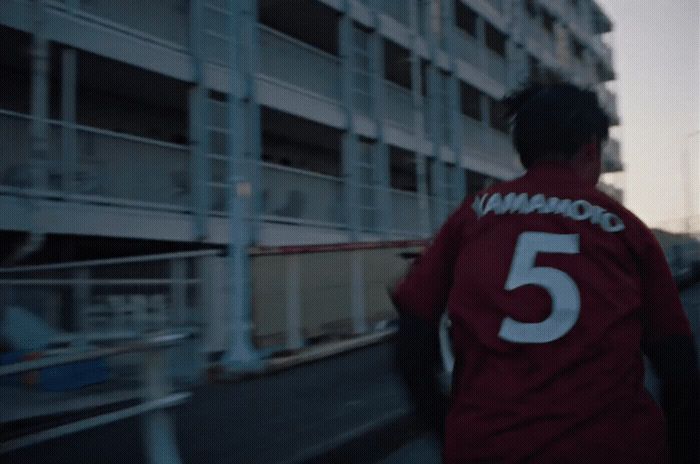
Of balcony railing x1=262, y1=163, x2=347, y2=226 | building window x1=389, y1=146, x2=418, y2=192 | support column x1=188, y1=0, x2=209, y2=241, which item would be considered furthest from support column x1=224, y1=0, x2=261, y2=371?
building window x1=389, y1=146, x2=418, y2=192

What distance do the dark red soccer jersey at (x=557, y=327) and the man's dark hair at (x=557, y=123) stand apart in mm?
100

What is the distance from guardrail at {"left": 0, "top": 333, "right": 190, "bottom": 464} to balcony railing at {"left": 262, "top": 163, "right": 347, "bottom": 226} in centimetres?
1085

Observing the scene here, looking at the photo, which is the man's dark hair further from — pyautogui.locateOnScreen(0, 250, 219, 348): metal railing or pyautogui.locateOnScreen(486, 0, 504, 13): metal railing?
pyautogui.locateOnScreen(486, 0, 504, 13): metal railing

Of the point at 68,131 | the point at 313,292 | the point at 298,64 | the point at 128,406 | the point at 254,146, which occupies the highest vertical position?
the point at 298,64

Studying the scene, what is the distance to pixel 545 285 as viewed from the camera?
4.82 feet

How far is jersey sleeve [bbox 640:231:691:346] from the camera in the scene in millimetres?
1512

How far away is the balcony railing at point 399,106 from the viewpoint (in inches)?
782

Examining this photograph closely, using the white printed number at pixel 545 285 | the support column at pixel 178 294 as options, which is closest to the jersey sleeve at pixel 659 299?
the white printed number at pixel 545 285

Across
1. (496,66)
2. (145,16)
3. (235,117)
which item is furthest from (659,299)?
(496,66)

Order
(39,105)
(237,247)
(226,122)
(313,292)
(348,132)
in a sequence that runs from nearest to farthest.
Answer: (237,247) < (39,105) < (313,292) < (226,122) < (348,132)

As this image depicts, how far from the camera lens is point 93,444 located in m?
5.72

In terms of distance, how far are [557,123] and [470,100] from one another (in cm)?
2477

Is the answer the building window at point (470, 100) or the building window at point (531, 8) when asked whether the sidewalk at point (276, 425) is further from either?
the building window at point (531, 8)

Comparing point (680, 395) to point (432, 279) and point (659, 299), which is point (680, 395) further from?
point (432, 279)
